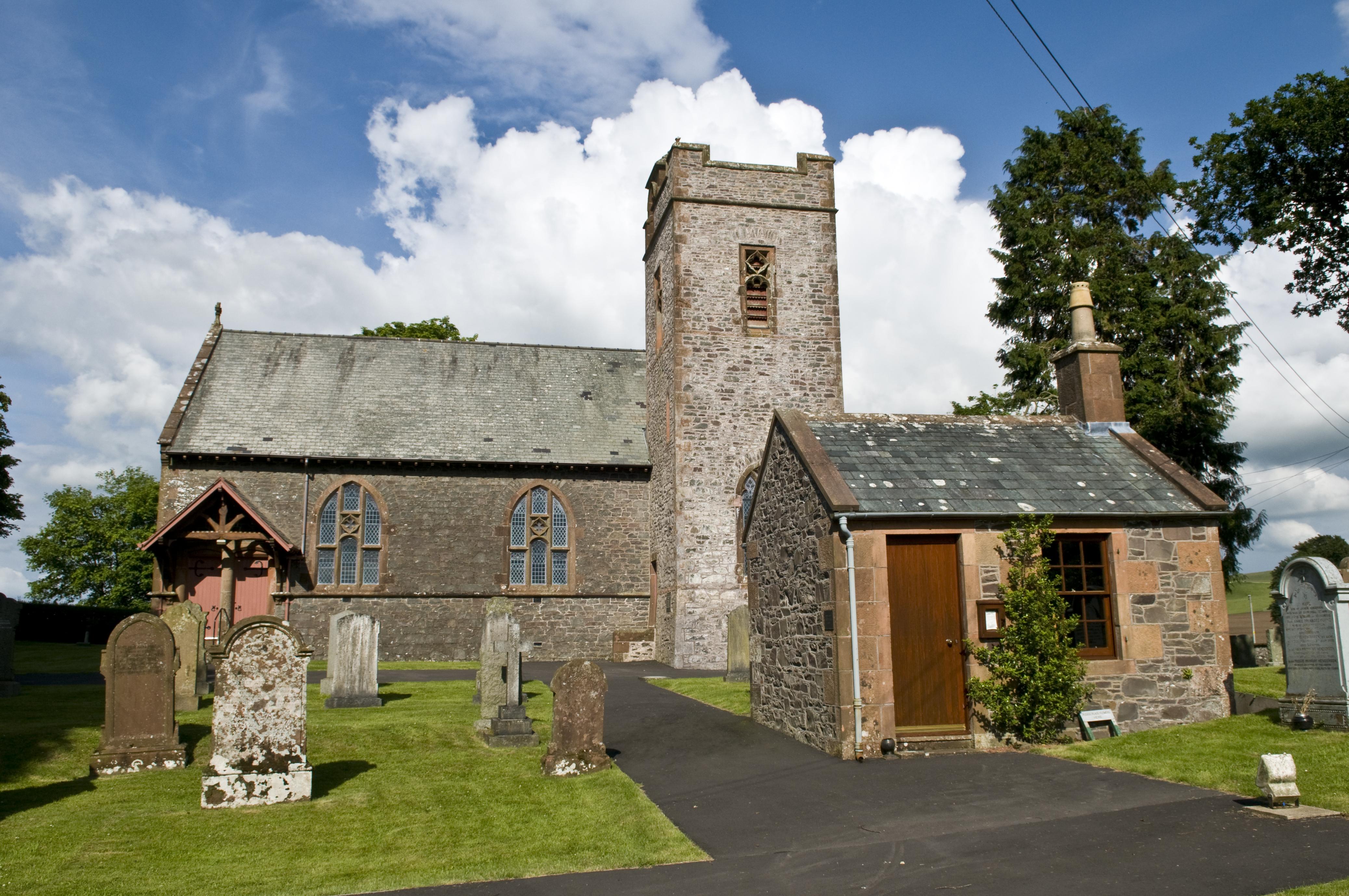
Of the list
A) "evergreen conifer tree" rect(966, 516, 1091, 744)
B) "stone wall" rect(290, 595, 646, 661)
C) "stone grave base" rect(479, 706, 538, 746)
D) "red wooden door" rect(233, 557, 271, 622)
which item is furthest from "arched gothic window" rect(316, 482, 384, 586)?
"evergreen conifer tree" rect(966, 516, 1091, 744)

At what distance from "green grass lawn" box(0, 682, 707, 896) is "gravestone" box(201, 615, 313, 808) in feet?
0.64

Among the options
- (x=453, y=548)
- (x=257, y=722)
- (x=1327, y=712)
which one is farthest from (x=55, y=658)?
(x=1327, y=712)

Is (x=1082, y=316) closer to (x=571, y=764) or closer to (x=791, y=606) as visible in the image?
(x=791, y=606)

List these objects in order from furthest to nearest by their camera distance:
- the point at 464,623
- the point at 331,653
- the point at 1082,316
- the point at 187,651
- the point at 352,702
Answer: the point at 464,623
the point at 1082,316
the point at 331,653
the point at 352,702
the point at 187,651

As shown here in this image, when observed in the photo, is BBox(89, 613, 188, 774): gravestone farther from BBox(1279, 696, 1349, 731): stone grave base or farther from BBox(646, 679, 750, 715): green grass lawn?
BBox(1279, 696, 1349, 731): stone grave base

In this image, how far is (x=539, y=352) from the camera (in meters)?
29.4

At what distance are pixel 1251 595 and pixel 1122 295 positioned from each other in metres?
34.6

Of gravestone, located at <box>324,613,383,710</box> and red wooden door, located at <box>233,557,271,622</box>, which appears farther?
red wooden door, located at <box>233,557,271,622</box>

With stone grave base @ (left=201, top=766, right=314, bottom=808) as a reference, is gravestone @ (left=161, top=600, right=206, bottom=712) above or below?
above

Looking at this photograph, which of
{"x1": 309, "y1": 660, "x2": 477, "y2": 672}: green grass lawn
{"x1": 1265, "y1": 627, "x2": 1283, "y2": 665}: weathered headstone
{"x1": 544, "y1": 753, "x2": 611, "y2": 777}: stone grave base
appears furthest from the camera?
{"x1": 1265, "y1": 627, "x2": 1283, "y2": 665}: weathered headstone

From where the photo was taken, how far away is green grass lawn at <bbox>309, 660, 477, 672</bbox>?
21719mm

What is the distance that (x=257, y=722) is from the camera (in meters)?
8.97

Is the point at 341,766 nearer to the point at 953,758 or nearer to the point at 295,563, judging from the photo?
the point at 953,758

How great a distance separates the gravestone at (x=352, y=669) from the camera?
14.6m
